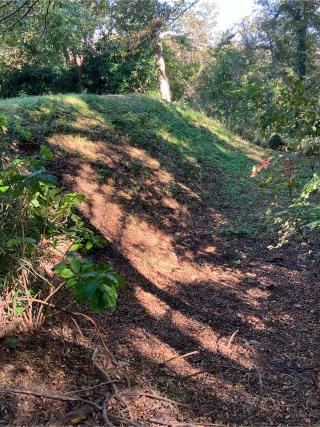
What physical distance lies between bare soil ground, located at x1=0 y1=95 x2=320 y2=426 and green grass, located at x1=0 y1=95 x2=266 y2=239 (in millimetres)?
Result: 774

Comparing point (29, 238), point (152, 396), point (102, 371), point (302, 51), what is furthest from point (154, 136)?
point (302, 51)

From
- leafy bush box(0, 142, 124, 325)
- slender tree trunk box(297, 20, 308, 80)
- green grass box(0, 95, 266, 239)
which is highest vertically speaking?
slender tree trunk box(297, 20, 308, 80)

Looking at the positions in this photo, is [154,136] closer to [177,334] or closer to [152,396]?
[177,334]

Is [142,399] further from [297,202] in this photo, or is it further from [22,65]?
[22,65]

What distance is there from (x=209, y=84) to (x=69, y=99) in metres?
13.3

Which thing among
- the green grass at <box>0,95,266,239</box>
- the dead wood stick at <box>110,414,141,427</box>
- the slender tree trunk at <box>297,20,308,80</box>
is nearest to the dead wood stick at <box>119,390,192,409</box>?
the dead wood stick at <box>110,414,141,427</box>

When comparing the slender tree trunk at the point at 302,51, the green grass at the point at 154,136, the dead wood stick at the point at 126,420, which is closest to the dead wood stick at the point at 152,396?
the dead wood stick at the point at 126,420

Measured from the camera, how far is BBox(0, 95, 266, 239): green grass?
7.37m

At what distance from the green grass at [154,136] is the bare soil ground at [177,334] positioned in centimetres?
77

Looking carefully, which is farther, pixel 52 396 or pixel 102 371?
pixel 102 371

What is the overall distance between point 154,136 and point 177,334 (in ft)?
21.5

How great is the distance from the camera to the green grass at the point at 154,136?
7367mm

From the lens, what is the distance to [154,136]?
9414mm

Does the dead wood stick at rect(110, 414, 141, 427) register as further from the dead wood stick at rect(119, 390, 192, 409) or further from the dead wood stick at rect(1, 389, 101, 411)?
the dead wood stick at rect(119, 390, 192, 409)
